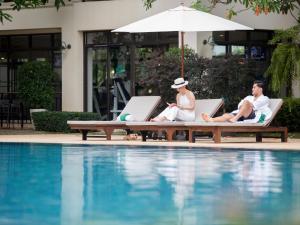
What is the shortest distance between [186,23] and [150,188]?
11062 millimetres

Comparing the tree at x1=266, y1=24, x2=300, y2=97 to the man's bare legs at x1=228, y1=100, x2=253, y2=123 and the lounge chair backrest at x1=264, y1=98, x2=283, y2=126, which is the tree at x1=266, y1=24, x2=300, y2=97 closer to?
the lounge chair backrest at x1=264, y1=98, x2=283, y2=126

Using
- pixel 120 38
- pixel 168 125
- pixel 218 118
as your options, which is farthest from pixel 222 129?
pixel 120 38

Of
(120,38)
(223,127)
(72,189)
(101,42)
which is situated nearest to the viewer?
(72,189)

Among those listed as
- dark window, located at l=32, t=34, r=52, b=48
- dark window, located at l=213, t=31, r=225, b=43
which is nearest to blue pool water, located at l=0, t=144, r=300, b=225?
dark window, located at l=213, t=31, r=225, b=43

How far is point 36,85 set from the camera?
27672 millimetres

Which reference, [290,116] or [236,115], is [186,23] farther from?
[290,116]

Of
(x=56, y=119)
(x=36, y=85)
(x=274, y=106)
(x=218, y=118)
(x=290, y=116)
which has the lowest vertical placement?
(x=56, y=119)

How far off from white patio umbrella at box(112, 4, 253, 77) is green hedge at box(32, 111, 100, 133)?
515 centimetres

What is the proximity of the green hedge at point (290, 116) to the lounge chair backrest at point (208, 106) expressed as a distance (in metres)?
4.79

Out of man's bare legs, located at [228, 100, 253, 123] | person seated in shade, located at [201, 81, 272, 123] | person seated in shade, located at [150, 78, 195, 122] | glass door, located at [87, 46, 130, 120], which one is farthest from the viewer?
glass door, located at [87, 46, 130, 120]

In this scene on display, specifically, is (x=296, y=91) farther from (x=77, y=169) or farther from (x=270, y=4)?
(x=77, y=169)

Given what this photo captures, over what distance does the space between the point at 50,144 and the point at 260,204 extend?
10609 millimetres

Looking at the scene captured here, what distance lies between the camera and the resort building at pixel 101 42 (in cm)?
2727

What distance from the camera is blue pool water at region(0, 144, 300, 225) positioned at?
7.32m
